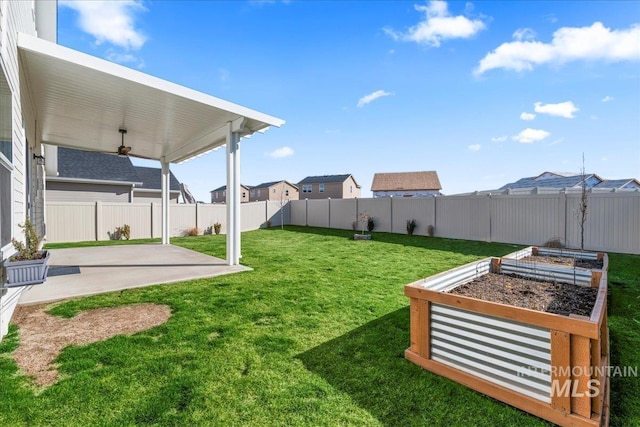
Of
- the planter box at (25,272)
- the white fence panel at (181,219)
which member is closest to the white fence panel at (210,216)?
the white fence panel at (181,219)

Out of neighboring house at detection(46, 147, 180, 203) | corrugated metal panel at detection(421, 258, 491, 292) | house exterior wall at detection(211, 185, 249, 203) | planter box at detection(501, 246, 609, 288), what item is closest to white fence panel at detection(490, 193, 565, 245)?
planter box at detection(501, 246, 609, 288)

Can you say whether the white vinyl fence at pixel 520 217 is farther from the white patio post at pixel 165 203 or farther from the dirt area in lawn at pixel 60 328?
the dirt area in lawn at pixel 60 328

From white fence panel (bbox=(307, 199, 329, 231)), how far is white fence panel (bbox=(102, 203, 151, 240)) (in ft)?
26.0

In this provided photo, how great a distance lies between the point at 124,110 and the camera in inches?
230

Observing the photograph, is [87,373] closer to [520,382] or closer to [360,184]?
[520,382]

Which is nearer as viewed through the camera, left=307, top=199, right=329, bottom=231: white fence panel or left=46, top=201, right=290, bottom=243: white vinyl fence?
left=46, top=201, right=290, bottom=243: white vinyl fence

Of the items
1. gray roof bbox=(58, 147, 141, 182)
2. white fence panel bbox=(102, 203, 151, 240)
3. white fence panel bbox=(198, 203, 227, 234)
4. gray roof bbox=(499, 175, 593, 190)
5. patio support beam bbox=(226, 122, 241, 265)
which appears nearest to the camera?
patio support beam bbox=(226, 122, 241, 265)

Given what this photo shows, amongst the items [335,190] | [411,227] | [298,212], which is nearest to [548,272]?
[411,227]

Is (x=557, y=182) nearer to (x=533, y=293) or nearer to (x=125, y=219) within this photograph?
(x=533, y=293)

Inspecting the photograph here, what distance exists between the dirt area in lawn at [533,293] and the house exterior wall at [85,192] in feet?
58.8

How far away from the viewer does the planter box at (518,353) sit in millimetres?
1768

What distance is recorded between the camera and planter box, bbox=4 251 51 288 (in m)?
3.02

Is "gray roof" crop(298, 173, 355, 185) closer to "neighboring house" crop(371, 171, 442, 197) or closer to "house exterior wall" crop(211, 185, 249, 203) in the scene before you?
"neighboring house" crop(371, 171, 442, 197)

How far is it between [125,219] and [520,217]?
14343 millimetres
